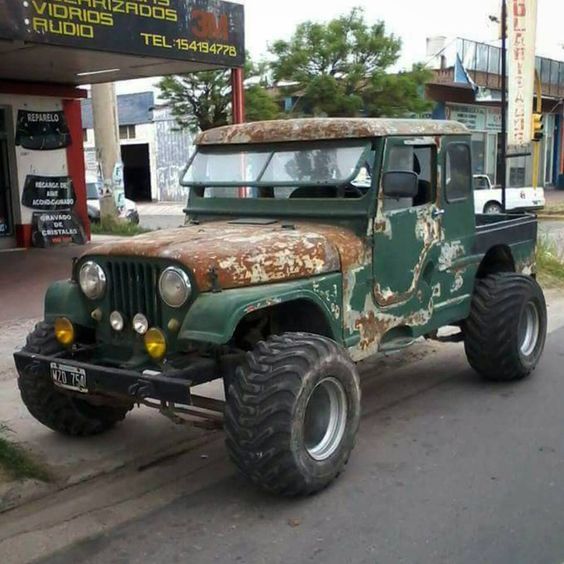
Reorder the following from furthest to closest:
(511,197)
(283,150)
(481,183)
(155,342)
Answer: (481,183)
(511,197)
(283,150)
(155,342)

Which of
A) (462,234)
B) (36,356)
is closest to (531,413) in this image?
(462,234)

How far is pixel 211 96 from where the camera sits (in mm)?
20203

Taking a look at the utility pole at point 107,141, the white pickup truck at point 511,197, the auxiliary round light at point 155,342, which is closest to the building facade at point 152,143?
the white pickup truck at point 511,197

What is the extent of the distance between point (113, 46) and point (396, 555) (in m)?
7.77

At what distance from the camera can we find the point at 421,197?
5480 mm

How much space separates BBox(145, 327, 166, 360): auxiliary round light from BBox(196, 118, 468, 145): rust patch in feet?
5.91

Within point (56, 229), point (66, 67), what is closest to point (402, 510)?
point (66, 67)

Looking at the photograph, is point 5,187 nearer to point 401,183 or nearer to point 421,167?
point 421,167

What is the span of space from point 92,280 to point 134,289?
0.31 m

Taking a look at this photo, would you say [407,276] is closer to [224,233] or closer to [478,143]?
[224,233]

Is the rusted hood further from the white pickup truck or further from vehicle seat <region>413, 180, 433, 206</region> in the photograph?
the white pickup truck

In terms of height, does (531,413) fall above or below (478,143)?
below

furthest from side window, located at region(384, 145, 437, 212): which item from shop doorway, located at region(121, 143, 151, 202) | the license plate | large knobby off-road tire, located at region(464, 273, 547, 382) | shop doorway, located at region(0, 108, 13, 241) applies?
shop doorway, located at region(121, 143, 151, 202)

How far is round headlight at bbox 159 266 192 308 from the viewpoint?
3986 mm
